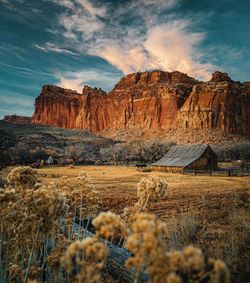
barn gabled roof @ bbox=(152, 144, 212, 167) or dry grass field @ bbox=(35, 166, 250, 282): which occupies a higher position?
barn gabled roof @ bbox=(152, 144, 212, 167)

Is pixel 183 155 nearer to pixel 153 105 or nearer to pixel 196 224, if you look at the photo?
pixel 196 224

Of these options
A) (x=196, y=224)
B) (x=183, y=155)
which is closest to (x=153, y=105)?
(x=183, y=155)

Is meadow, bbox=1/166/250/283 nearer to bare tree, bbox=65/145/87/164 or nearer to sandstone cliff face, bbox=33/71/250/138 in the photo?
bare tree, bbox=65/145/87/164

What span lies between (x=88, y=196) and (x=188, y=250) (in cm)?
288

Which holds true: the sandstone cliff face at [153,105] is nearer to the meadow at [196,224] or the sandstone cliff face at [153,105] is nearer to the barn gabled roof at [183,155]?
the barn gabled roof at [183,155]

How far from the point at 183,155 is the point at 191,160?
9.85 feet

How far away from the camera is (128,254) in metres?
4.18

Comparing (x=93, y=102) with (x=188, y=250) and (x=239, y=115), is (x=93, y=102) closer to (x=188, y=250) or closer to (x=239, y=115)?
(x=239, y=115)

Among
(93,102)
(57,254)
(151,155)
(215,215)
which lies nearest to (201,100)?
(151,155)

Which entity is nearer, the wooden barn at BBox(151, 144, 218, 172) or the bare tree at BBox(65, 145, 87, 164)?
the wooden barn at BBox(151, 144, 218, 172)

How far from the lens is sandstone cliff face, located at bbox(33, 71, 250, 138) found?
11056 centimetres

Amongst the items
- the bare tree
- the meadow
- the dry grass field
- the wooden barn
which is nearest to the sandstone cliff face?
the bare tree

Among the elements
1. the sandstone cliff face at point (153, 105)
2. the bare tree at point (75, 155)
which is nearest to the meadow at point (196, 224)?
the bare tree at point (75, 155)

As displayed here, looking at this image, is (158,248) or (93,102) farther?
(93,102)
